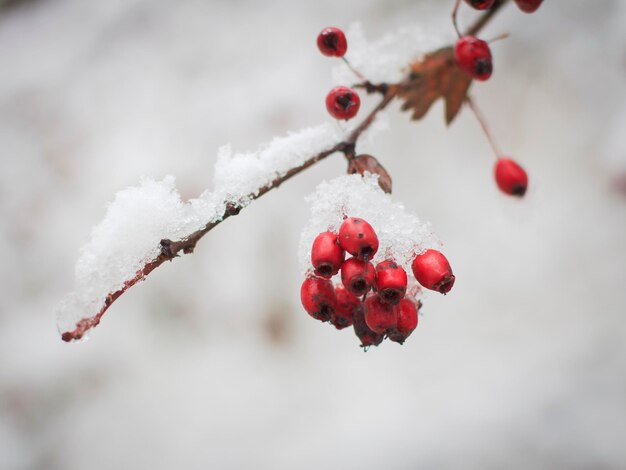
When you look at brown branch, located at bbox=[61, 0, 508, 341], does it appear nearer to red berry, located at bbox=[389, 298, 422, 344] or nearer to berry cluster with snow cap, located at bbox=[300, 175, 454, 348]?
berry cluster with snow cap, located at bbox=[300, 175, 454, 348]

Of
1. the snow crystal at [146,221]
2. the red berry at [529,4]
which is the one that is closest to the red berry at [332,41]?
the snow crystal at [146,221]

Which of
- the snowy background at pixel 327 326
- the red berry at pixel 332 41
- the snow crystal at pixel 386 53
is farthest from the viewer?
the snowy background at pixel 327 326

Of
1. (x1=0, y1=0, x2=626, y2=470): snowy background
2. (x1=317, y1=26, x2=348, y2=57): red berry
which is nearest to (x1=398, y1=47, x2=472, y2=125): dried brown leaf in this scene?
(x1=317, y1=26, x2=348, y2=57): red berry

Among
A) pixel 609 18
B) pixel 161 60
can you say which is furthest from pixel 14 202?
pixel 609 18

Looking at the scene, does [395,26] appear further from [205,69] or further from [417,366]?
[417,366]

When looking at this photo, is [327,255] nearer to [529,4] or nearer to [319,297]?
[319,297]

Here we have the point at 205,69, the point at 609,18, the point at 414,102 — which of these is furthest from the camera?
the point at 205,69

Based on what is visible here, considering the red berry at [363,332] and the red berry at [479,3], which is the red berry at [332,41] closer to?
the red berry at [479,3]
